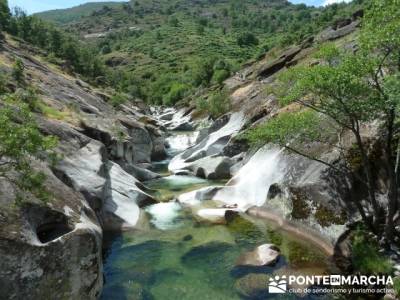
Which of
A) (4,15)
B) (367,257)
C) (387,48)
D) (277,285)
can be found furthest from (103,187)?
(4,15)

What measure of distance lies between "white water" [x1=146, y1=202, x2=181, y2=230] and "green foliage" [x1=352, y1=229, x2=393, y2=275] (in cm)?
1410

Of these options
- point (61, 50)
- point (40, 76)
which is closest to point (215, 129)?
point (40, 76)

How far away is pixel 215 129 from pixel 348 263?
42206 millimetres

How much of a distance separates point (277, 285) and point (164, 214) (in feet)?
48.2

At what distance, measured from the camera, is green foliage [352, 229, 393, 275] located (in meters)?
20.0

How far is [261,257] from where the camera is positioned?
24.3m

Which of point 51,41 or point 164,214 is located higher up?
point 51,41

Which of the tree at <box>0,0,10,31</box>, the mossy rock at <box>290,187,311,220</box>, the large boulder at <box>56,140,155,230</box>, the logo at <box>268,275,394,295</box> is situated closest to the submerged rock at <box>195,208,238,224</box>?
the large boulder at <box>56,140,155,230</box>

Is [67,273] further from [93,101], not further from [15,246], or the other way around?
[93,101]

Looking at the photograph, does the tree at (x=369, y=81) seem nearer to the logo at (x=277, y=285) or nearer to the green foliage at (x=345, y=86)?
the green foliage at (x=345, y=86)

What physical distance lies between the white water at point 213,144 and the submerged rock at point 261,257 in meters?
27.1

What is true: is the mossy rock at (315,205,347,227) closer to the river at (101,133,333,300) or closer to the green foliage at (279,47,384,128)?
the river at (101,133,333,300)

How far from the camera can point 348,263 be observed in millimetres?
22703

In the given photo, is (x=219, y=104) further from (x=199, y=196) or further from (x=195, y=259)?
(x=195, y=259)
